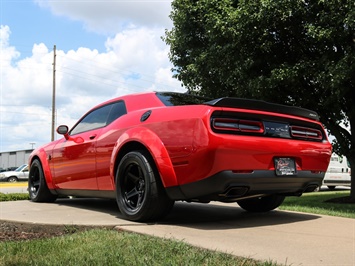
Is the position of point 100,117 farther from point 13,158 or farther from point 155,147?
point 13,158

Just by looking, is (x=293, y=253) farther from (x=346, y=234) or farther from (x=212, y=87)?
(x=212, y=87)

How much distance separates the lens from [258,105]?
4207 millimetres

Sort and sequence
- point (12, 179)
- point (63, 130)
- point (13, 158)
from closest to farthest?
point (63, 130), point (12, 179), point (13, 158)

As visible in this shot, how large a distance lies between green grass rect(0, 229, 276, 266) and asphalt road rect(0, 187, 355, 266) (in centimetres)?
28

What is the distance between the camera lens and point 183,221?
15.1 feet

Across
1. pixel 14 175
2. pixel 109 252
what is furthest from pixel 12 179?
pixel 109 252

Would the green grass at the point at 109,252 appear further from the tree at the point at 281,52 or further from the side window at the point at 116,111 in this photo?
the tree at the point at 281,52

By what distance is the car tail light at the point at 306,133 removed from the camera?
4.45 m

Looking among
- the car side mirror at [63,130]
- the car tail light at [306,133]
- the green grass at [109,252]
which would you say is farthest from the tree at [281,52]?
the green grass at [109,252]

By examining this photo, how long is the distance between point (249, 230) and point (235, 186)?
563 millimetres

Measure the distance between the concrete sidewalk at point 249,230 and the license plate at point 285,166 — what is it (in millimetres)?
604

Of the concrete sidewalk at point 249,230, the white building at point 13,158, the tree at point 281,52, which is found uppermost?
the tree at point 281,52

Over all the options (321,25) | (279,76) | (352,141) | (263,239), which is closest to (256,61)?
(279,76)

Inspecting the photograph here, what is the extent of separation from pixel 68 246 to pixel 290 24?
7905 mm
